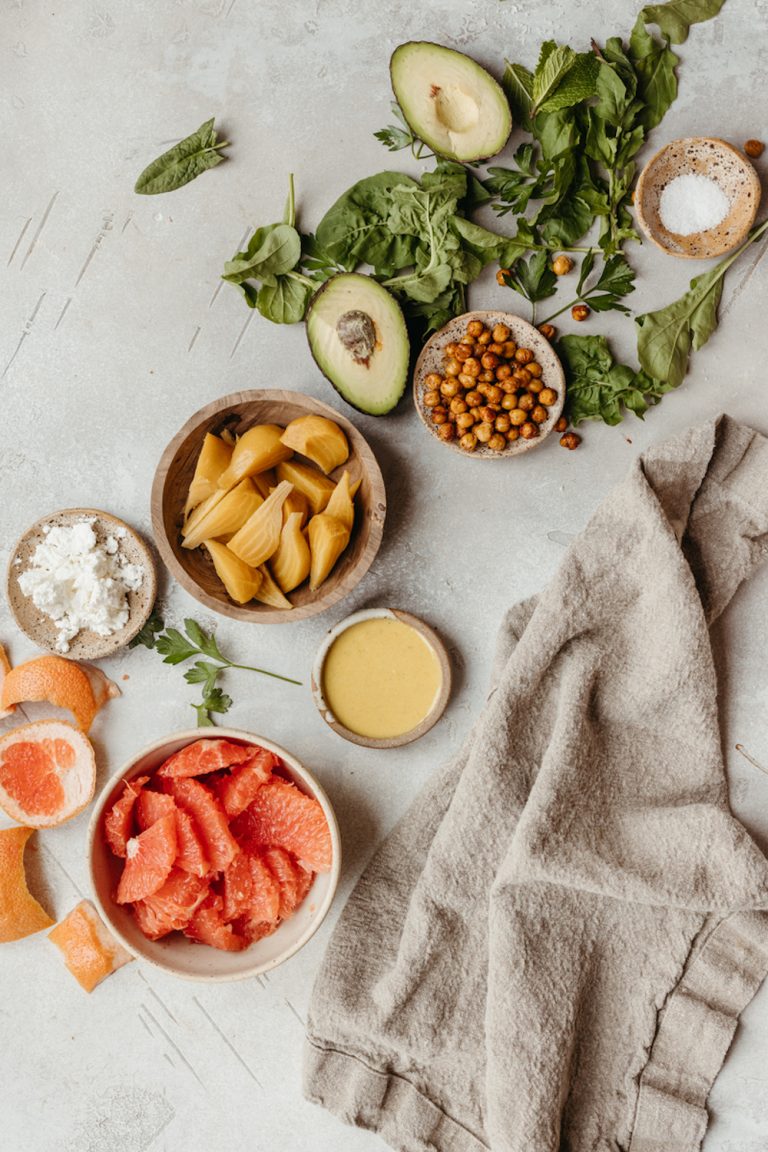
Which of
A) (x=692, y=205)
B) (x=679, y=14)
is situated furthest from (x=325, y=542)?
(x=679, y=14)

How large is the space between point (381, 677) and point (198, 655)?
1.25 feet

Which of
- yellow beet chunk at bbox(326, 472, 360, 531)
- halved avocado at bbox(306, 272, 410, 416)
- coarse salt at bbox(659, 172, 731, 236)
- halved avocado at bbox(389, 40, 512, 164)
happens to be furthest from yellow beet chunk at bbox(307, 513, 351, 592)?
coarse salt at bbox(659, 172, 731, 236)

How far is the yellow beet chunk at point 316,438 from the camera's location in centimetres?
174

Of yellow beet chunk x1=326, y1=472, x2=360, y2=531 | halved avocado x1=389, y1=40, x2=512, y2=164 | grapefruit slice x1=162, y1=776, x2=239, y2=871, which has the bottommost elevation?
grapefruit slice x1=162, y1=776, x2=239, y2=871

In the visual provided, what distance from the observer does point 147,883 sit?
1.73 meters

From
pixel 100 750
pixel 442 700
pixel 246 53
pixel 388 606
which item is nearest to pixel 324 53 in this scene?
pixel 246 53

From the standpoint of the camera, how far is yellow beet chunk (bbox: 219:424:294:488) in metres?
1.75

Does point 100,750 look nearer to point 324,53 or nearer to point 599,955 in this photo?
point 599,955

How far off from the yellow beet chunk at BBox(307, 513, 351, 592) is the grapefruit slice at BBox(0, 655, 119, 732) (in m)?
0.53

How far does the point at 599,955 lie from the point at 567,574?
0.70 meters

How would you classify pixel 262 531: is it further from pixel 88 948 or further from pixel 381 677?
pixel 88 948

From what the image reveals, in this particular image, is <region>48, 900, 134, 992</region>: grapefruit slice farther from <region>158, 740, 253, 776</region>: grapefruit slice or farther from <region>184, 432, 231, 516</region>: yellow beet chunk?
<region>184, 432, 231, 516</region>: yellow beet chunk

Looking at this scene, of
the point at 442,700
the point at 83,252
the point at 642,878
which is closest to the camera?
the point at 642,878

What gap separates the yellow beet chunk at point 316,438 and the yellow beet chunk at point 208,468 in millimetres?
122
